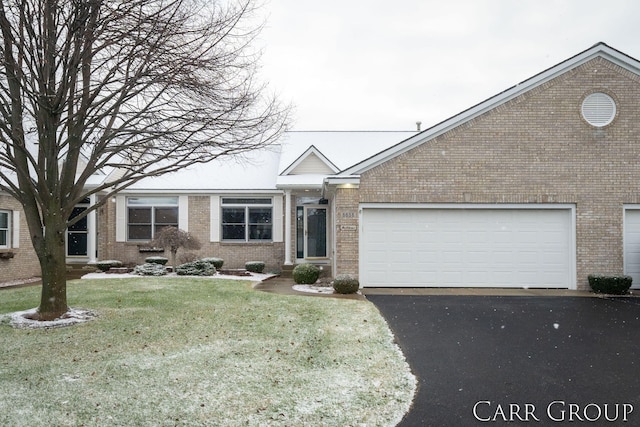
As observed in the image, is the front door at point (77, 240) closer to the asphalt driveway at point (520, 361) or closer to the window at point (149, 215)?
the window at point (149, 215)

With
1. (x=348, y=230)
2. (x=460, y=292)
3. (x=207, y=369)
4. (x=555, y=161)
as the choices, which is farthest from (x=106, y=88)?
(x=555, y=161)

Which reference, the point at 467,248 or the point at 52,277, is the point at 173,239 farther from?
the point at 467,248

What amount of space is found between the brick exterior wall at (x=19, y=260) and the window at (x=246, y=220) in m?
6.79

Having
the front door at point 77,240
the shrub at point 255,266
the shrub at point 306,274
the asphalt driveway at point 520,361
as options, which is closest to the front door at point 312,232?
the shrub at point 255,266

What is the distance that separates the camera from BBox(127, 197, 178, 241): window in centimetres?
1892

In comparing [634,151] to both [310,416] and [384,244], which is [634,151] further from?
[310,416]

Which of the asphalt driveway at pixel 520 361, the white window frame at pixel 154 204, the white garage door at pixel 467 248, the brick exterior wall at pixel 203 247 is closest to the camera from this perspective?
the asphalt driveway at pixel 520 361

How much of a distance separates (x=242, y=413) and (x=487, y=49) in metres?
24.8

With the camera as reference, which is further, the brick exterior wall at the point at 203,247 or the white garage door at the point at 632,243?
the brick exterior wall at the point at 203,247

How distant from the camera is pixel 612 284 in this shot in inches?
477

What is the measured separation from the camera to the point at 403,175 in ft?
42.7

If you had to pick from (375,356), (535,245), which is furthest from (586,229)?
(375,356)

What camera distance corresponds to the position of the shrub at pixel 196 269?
640 inches

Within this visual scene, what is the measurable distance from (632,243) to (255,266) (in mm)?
12129
